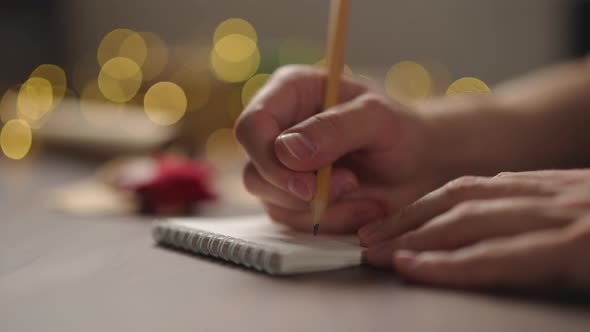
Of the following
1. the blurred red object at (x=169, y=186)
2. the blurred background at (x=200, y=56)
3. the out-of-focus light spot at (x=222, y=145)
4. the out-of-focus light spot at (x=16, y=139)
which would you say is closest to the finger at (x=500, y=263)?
the blurred red object at (x=169, y=186)

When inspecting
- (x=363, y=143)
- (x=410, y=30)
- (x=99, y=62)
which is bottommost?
(x=363, y=143)

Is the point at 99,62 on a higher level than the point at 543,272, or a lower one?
higher

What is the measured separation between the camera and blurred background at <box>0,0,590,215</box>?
4.43 ft

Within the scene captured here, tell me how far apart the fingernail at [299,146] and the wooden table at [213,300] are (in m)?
0.09

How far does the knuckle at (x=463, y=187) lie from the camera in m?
0.41

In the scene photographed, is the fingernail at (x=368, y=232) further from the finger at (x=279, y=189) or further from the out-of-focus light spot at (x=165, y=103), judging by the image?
the out-of-focus light spot at (x=165, y=103)

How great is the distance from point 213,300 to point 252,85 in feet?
3.29

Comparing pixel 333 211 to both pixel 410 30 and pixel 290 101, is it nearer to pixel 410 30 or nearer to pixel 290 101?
pixel 290 101

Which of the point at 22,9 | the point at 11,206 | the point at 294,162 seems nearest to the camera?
the point at 294,162

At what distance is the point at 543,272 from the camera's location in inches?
13.2

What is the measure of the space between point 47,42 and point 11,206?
1800 millimetres

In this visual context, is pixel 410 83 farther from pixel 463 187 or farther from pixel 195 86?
pixel 463 187

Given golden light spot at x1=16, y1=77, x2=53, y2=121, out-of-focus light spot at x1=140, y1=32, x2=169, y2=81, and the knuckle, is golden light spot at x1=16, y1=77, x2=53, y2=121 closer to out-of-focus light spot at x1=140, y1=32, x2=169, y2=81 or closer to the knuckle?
out-of-focus light spot at x1=140, y1=32, x2=169, y2=81

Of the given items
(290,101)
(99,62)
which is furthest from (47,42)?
(290,101)
